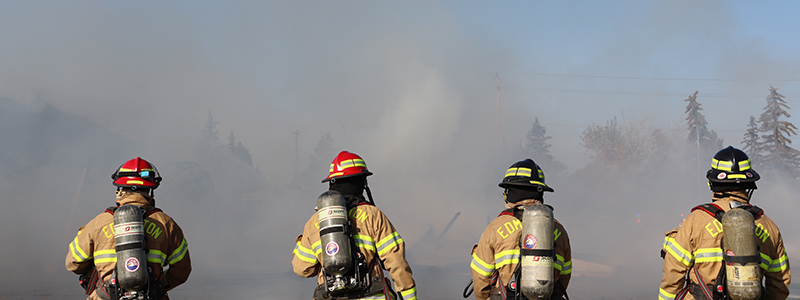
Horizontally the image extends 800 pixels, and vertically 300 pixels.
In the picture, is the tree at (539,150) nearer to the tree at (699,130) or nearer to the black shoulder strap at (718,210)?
the tree at (699,130)

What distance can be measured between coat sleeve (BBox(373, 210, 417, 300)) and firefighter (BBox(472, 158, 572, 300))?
0.42 metres

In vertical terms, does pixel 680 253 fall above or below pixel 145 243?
below

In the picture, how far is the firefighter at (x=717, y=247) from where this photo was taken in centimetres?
313

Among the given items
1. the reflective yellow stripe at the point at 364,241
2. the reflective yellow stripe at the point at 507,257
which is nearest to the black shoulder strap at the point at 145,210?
the reflective yellow stripe at the point at 364,241

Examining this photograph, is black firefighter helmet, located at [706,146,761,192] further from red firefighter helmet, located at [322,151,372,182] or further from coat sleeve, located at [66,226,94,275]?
coat sleeve, located at [66,226,94,275]

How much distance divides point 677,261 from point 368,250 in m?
1.86

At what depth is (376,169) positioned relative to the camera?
78.0ft

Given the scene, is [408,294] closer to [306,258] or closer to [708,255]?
[306,258]

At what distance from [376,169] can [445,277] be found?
493 inches

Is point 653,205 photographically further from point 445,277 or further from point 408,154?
point 445,277

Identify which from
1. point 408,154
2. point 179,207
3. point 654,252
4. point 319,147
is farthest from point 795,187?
point 179,207

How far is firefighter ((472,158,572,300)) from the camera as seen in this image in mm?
3111

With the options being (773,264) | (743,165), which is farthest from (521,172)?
(773,264)

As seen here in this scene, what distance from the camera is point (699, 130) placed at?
36531 millimetres
